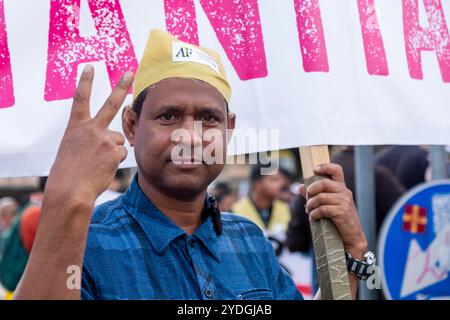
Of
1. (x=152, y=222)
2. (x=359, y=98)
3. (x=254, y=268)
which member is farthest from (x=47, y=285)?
(x=359, y=98)

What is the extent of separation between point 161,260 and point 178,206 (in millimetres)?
193

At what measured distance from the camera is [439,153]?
4.27m

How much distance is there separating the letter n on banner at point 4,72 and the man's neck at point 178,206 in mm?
492

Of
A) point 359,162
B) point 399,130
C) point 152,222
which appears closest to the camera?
point 152,222

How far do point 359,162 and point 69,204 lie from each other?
2397mm

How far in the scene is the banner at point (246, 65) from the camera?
2223 mm

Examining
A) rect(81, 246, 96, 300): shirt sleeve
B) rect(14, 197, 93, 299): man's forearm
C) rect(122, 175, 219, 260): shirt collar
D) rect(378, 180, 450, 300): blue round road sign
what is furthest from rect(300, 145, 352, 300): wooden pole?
rect(378, 180, 450, 300): blue round road sign

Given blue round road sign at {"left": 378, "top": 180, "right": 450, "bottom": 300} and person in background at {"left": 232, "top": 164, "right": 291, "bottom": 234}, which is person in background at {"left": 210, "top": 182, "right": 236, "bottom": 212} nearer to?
person in background at {"left": 232, "top": 164, "right": 291, "bottom": 234}

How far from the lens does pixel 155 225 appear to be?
199cm

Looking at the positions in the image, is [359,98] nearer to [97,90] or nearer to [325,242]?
[325,242]

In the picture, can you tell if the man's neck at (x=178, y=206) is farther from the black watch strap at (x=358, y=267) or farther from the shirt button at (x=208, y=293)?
the black watch strap at (x=358, y=267)

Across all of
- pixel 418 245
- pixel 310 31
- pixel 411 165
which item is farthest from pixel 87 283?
pixel 411 165

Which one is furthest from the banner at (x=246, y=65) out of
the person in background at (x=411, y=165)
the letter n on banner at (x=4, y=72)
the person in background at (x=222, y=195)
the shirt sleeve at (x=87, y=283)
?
the person in background at (x=222, y=195)

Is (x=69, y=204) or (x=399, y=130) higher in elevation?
(x=399, y=130)
